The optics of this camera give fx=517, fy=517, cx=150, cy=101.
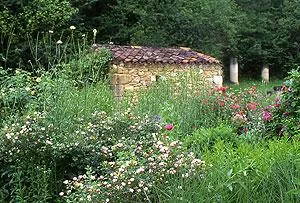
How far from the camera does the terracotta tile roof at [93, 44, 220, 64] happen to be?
13.0m

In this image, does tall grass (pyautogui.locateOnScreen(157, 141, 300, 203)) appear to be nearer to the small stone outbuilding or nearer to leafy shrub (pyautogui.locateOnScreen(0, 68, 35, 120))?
leafy shrub (pyautogui.locateOnScreen(0, 68, 35, 120))

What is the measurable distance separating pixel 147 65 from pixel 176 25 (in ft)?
20.1

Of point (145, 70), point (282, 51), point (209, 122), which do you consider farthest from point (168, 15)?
point (209, 122)

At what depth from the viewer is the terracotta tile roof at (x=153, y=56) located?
13.0 m

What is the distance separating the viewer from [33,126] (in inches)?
196

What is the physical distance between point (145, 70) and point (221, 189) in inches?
398

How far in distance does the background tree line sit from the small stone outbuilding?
2628mm

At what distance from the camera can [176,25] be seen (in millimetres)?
19109

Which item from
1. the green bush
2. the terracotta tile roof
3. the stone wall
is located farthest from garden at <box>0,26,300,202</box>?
the green bush

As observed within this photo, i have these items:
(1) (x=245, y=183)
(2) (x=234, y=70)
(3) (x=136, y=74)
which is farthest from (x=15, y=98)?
(2) (x=234, y=70)

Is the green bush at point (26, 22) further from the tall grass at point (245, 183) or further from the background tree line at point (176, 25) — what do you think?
the tall grass at point (245, 183)

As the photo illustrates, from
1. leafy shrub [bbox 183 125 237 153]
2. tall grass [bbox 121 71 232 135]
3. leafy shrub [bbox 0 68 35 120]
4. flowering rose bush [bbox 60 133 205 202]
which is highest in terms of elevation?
flowering rose bush [bbox 60 133 205 202]

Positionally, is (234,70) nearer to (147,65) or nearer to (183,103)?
(147,65)

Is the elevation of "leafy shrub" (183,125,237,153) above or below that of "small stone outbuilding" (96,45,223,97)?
above
